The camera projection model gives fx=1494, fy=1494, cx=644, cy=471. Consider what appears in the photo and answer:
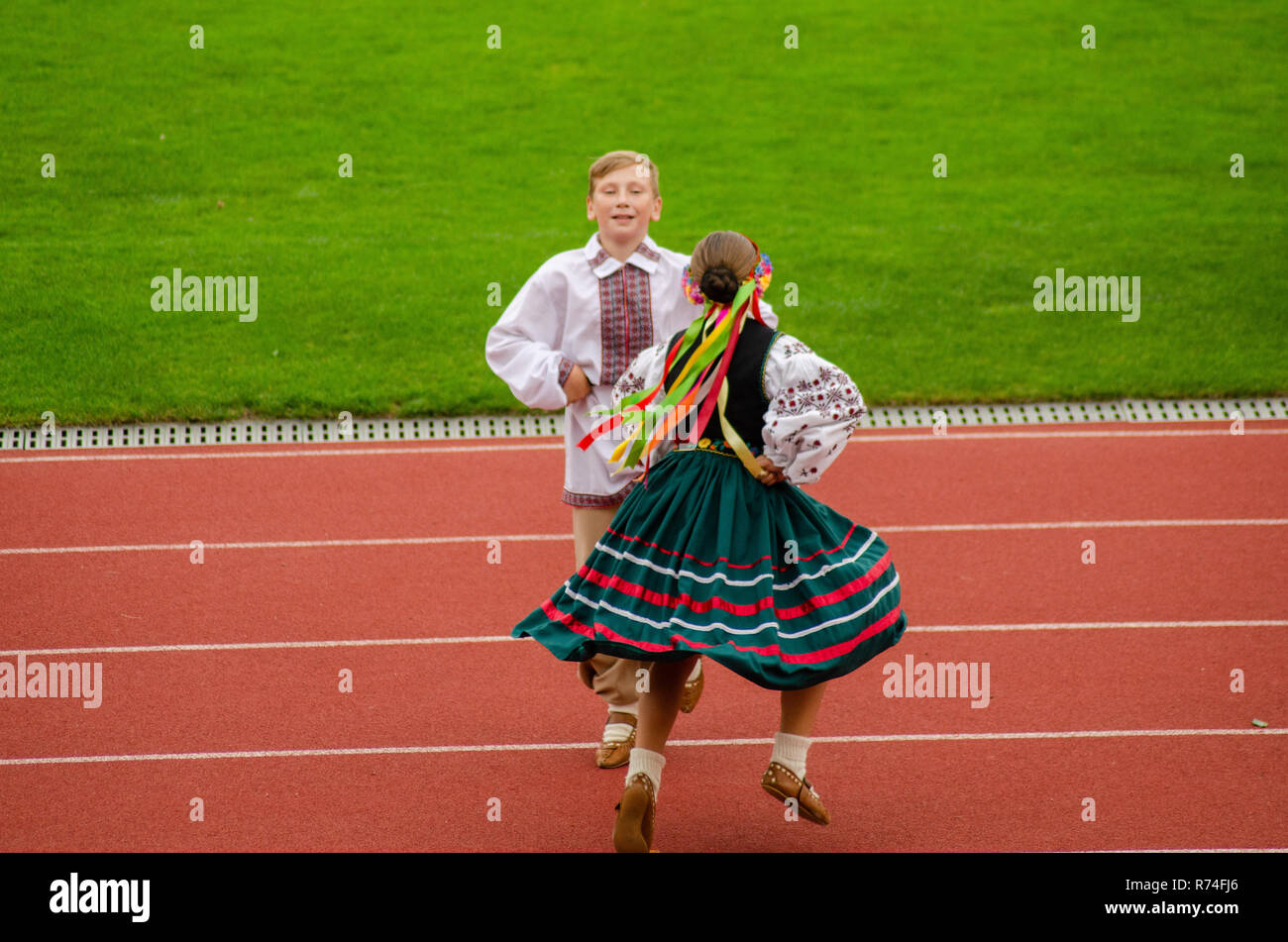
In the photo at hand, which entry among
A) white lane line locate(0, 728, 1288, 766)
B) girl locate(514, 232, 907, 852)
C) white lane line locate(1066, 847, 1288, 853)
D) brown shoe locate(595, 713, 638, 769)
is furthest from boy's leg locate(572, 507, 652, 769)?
white lane line locate(1066, 847, 1288, 853)

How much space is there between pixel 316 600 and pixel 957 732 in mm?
2780

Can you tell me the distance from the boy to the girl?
0.45m

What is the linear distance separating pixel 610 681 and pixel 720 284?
146cm

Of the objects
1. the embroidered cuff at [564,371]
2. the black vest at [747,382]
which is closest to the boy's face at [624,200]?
the embroidered cuff at [564,371]

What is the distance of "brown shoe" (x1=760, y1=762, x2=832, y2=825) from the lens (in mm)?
4332

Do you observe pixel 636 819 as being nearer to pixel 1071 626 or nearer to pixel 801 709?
pixel 801 709

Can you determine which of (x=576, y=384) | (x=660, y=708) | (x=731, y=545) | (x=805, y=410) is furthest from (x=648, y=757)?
(x=576, y=384)

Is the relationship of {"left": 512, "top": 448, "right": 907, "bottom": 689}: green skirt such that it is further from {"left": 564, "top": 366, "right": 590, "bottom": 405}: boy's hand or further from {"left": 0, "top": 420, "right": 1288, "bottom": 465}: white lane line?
{"left": 0, "top": 420, "right": 1288, "bottom": 465}: white lane line

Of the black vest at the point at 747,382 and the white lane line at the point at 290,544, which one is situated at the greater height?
the black vest at the point at 747,382

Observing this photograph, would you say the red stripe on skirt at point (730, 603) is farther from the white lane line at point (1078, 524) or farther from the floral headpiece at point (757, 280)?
the white lane line at point (1078, 524)

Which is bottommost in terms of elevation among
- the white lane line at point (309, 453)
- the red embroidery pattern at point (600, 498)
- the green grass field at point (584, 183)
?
the red embroidery pattern at point (600, 498)

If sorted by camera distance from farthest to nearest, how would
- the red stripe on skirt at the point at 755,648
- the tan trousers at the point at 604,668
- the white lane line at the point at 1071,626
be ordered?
the white lane line at the point at 1071,626
the tan trousers at the point at 604,668
the red stripe on skirt at the point at 755,648

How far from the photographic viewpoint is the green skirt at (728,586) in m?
4.11

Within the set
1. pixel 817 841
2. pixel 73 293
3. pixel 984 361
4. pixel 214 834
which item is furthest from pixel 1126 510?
pixel 73 293
